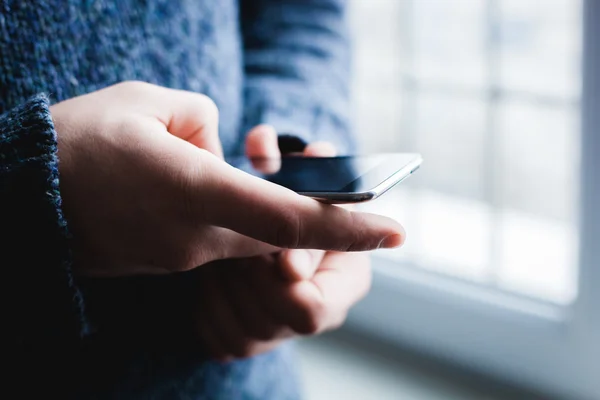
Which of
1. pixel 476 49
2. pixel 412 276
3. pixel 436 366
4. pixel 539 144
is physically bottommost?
pixel 436 366

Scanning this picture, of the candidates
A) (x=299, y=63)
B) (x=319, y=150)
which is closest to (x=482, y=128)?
(x=299, y=63)

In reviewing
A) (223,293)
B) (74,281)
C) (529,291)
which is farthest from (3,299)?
(529,291)

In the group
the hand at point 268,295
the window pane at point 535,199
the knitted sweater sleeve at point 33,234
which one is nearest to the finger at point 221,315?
the hand at point 268,295

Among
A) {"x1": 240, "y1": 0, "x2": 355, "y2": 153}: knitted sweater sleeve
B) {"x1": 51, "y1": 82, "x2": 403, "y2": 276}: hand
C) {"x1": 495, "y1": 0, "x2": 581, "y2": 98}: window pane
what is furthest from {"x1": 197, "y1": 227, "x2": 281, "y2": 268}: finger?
{"x1": 495, "y1": 0, "x2": 581, "y2": 98}: window pane

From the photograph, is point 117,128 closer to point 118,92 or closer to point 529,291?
point 118,92

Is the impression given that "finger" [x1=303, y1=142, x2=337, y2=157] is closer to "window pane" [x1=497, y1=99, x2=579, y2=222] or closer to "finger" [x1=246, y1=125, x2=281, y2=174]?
"finger" [x1=246, y1=125, x2=281, y2=174]

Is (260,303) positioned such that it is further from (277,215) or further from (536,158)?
(536,158)

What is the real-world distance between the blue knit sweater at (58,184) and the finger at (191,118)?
6cm

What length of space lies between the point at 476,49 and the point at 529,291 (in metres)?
0.39

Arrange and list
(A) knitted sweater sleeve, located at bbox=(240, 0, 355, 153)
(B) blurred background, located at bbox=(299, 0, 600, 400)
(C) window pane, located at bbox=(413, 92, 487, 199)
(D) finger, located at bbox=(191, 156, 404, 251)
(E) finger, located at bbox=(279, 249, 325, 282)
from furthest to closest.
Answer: (C) window pane, located at bbox=(413, 92, 487, 199) → (B) blurred background, located at bbox=(299, 0, 600, 400) → (A) knitted sweater sleeve, located at bbox=(240, 0, 355, 153) → (E) finger, located at bbox=(279, 249, 325, 282) → (D) finger, located at bbox=(191, 156, 404, 251)

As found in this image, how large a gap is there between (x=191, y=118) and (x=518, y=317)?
0.78 metres

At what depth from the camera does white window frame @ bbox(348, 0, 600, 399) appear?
85 centimetres

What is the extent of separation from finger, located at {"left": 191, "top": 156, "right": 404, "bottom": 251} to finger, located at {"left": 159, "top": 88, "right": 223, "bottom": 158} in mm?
56

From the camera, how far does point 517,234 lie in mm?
1144
